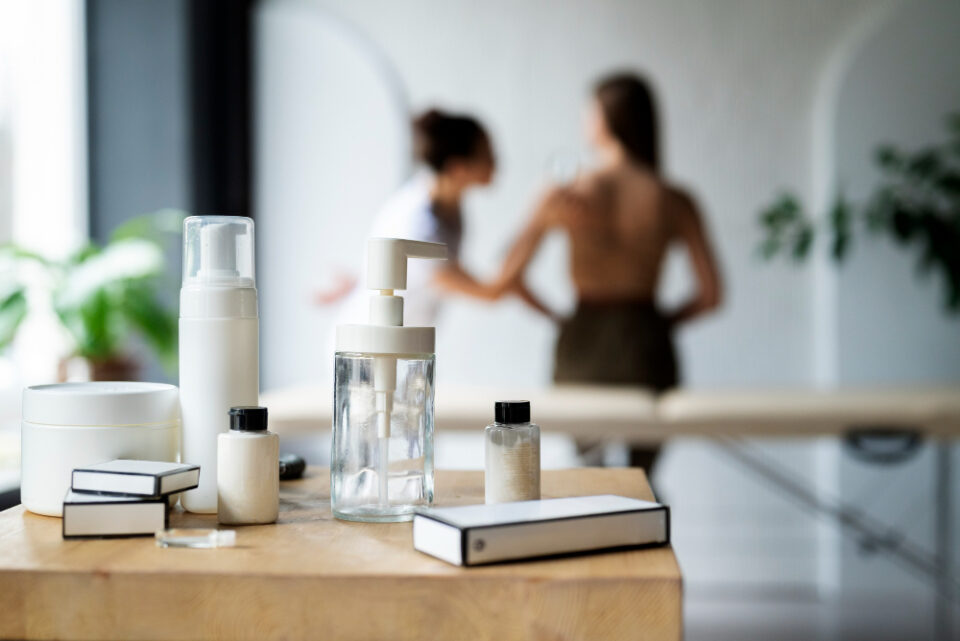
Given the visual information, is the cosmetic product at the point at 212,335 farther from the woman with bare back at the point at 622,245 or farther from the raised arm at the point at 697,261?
the raised arm at the point at 697,261

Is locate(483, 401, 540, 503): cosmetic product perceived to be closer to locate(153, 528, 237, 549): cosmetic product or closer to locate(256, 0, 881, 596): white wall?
locate(153, 528, 237, 549): cosmetic product

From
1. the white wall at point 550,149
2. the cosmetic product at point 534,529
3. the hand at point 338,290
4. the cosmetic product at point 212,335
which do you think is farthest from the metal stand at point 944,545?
the cosmetic product at point 212,335

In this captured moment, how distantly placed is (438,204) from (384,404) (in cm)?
232

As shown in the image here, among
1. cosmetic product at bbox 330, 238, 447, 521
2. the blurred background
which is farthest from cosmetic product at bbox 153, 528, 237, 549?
the blurred background

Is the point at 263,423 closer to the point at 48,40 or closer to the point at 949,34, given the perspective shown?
the point at 48,40

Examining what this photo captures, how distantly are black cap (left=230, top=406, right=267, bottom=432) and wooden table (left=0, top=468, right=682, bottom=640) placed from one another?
136 mm

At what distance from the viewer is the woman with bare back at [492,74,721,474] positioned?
10.1 ft

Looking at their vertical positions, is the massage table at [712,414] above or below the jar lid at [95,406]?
below

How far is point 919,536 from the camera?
2982 mm

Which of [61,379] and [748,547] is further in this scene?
[748,547]

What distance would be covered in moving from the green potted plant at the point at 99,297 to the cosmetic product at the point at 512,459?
156 cm

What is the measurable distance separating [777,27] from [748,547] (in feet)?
5.09

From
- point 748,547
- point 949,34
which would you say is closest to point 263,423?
point 748,547

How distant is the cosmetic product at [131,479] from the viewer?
0.83 m
